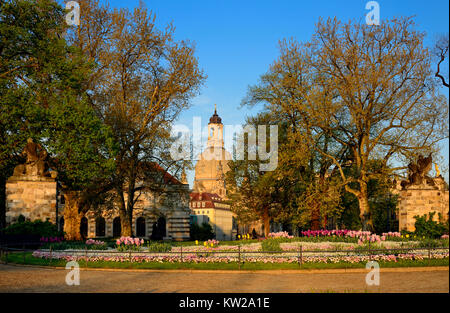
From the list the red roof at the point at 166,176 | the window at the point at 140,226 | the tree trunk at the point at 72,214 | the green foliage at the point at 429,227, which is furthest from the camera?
the window at the point at 140,226

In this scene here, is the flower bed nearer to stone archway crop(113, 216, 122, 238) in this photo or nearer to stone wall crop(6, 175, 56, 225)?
stone wall crop(6, 175, 56, 225)

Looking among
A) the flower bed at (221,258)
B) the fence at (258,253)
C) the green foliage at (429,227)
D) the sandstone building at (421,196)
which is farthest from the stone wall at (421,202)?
the flower bed at (221,258)

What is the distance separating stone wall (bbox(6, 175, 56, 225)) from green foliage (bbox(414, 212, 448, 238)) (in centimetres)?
2174

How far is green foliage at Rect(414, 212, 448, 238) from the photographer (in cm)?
3098

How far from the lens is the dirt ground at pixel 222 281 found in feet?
47.0

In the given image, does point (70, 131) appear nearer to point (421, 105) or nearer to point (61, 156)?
point (61, 156)

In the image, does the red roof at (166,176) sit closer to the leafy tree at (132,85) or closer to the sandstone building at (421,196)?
the leafy tree at (132,85)

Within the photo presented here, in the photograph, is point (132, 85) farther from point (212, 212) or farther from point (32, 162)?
point (212, 212)

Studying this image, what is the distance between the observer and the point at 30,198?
3022 centimetres

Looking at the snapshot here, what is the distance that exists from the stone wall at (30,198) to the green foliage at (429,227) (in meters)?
21.7

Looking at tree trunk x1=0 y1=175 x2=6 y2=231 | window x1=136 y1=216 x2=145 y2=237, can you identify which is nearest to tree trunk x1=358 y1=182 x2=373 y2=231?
tree trunk x1=0 y1=175 x2=6 y2=231

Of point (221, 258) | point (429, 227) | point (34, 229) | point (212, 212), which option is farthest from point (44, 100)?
point (212, 212)

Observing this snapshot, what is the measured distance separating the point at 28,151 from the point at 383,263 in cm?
2071

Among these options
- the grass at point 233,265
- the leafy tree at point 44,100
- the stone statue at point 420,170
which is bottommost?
the grass at point 233,265
